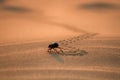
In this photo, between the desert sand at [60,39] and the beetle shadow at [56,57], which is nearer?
the desert sand at [60,39]

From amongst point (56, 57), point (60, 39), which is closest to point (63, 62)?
point (56, 57)

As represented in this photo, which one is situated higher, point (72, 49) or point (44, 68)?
point (72, 49)

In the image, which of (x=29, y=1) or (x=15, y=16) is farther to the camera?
(x=29, y=1)

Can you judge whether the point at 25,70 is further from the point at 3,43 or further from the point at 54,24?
the point at 54,24

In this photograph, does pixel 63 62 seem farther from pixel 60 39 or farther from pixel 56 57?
pixel 60 39

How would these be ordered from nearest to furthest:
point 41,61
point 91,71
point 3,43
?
1. point 91,71
2. point 41,61
3. point 3,43

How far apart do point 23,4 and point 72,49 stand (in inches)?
103

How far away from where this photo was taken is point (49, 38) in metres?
3.81

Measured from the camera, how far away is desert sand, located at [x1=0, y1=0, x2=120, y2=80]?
2842mm

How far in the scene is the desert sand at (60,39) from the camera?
2842 millimetres

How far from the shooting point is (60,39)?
3.73 metres

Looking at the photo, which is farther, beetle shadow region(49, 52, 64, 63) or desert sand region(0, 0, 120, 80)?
beetle shadow region(49, 52, 64, 63)

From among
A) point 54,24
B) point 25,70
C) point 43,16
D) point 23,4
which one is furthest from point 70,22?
point 25,70

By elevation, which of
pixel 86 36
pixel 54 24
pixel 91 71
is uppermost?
pixel 54 24
